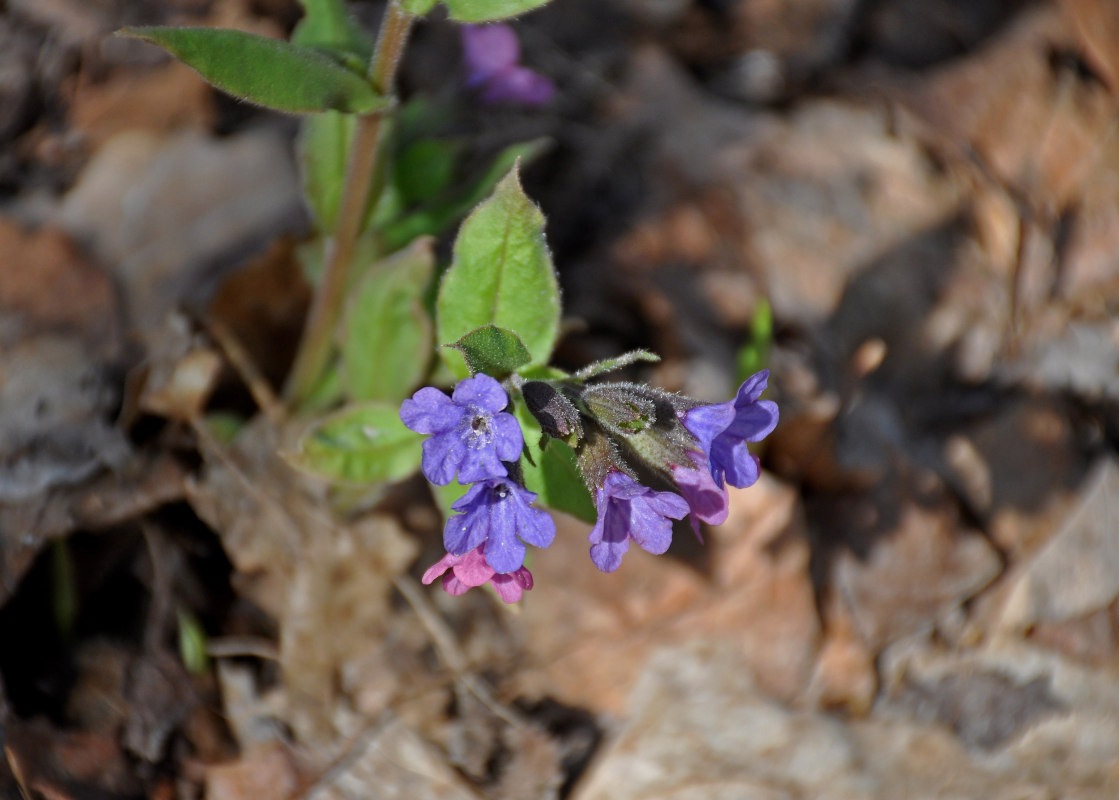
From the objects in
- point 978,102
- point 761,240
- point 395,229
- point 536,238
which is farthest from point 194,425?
point 978,102

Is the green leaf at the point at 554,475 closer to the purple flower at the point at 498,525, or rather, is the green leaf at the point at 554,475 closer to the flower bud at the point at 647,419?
the flower bud at the point at 647,419

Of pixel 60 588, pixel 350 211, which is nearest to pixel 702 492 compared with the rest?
pixel 350 211

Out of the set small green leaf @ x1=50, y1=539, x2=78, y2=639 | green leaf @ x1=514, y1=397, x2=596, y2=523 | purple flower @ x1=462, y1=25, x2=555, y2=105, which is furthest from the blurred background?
green leaf @ x1=514, y1=397, x2=596, y2=523

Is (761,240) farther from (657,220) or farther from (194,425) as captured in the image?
(194,425)

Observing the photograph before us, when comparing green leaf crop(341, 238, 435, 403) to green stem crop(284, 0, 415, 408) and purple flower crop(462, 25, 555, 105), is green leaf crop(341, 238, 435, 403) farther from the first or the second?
purple flower crop(462, 25, 555, 105)

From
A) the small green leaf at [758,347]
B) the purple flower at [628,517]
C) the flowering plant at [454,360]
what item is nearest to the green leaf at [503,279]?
the flowering plant at [454,360]

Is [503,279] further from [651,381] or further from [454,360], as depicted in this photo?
[651,381]
